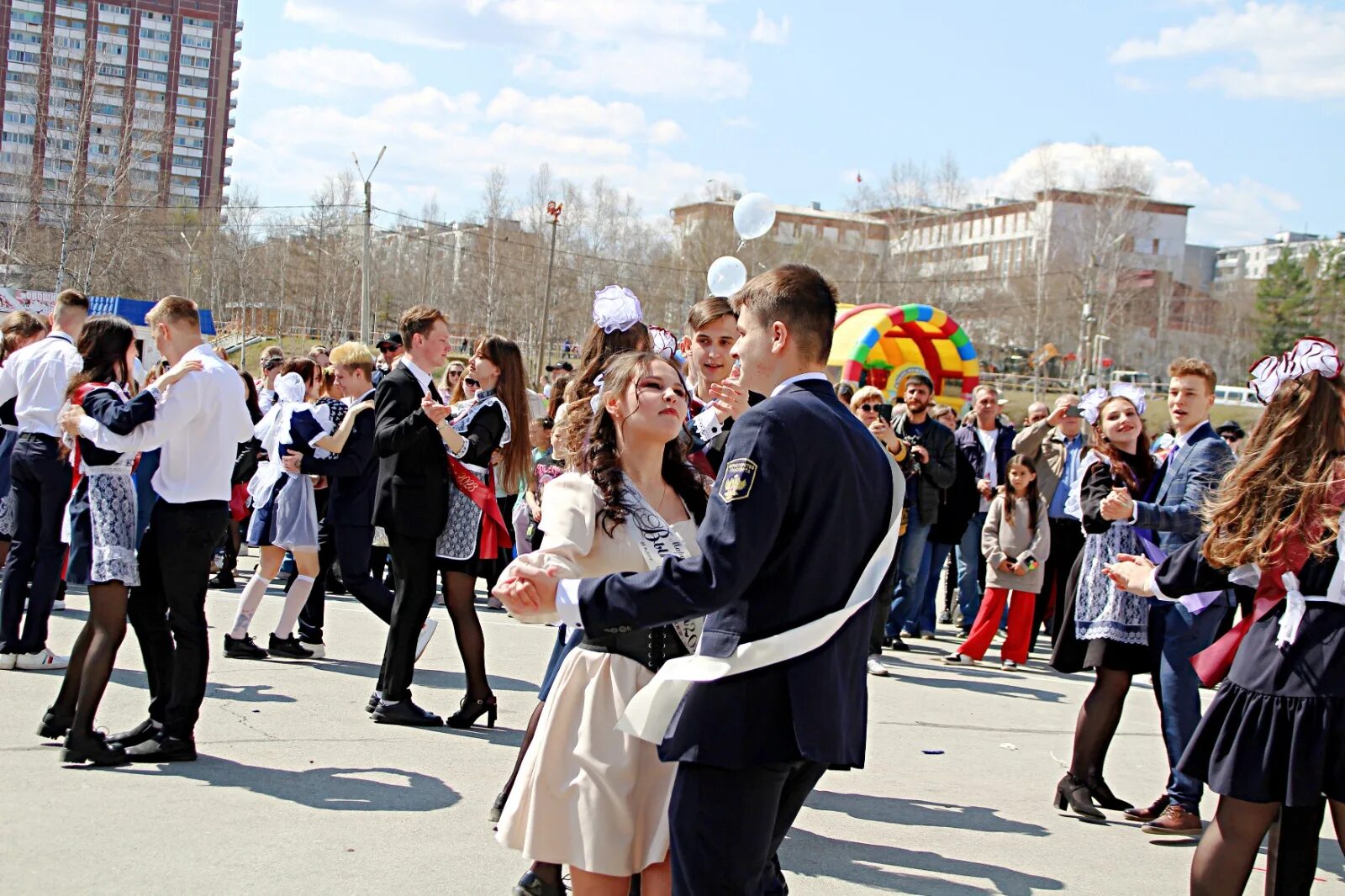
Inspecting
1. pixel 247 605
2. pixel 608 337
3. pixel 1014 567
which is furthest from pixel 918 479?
pixel 608 337

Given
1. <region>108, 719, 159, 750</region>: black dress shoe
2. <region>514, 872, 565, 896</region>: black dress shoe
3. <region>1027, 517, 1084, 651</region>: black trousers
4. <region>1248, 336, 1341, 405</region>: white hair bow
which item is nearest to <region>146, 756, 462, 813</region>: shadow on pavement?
<region>108, 719, 159, 750</region>: black dress shoe

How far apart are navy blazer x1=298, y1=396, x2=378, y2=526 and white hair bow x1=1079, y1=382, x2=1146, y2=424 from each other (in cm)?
421

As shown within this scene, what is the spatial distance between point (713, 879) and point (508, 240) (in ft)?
230

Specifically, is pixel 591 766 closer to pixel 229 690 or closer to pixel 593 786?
pixel 593 786

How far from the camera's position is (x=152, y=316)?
5781 millimetres

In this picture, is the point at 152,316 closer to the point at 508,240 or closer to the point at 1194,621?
the point at 1194,621

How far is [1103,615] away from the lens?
570 centimetres

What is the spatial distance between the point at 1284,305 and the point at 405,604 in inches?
3253

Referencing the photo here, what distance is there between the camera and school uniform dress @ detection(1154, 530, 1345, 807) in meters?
3.62

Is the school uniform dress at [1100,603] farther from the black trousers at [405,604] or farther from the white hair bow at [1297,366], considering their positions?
the black trousers at [405,604]

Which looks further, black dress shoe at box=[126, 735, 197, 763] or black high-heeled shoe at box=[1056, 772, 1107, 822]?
black high-heeled shoe at box=[1056, 772, 1107, 822]

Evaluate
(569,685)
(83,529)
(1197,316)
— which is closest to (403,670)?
(83,529)

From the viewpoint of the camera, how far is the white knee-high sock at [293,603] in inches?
320

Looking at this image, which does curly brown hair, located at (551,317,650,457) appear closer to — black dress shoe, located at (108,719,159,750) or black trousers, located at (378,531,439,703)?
black trousers, located at (378,531,439,703)
